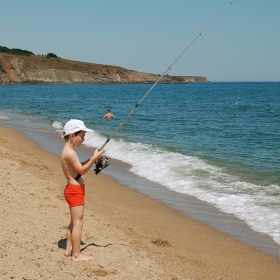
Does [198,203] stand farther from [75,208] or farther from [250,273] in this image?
[75,208]

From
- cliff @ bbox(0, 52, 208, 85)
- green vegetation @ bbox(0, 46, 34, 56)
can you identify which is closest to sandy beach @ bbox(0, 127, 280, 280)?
cliff @ bbox(0, 52, 208, 85)

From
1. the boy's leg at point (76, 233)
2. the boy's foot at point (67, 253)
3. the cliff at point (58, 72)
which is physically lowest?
the boy's foot at point (67, 253)

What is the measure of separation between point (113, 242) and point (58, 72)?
112 metres

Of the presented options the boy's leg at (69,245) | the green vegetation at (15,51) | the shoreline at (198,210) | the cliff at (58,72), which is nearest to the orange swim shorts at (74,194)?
the boy's leg at (69,245)

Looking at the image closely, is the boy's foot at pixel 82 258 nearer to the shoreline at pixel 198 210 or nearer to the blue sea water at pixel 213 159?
the shoreline at pixel 198 210

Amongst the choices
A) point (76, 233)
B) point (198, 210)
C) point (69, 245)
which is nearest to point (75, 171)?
point (76, 233)

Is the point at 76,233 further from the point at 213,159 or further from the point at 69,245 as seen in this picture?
the point at 213,159

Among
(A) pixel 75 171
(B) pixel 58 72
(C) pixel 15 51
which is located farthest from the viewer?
(C) pixel 15 51

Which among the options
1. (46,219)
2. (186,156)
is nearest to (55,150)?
(186,156)

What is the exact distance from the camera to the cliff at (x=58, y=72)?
104 metres

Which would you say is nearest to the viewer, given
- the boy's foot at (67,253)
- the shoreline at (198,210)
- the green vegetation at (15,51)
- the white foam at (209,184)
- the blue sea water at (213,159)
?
the boy's foot at (67,253)

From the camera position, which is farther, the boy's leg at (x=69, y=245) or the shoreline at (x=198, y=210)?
the shoreline at (x=198, y=210)

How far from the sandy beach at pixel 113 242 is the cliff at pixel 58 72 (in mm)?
99611

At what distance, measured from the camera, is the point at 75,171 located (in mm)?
4477
